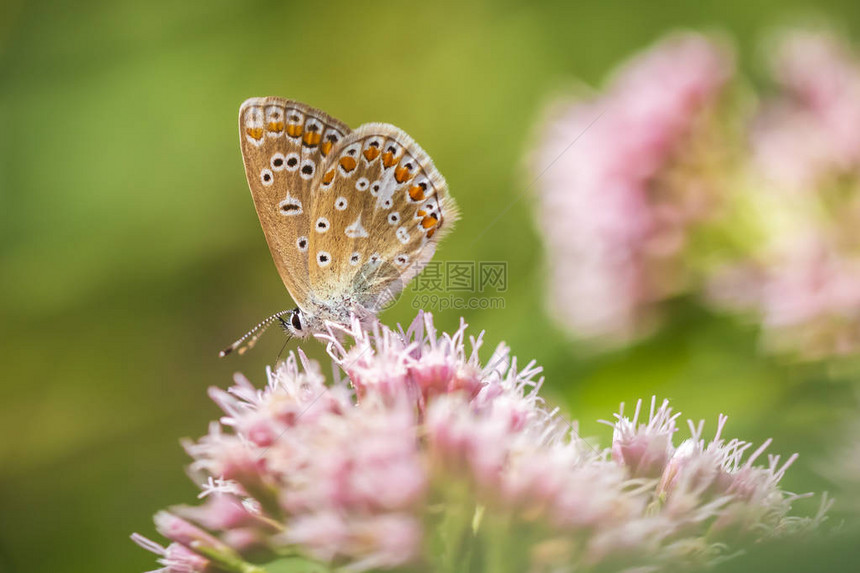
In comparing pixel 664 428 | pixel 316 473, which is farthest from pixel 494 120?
pixel 316 473

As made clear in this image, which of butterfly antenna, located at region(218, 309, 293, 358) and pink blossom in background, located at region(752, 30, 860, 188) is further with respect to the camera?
pink blossom in background, located at region(752, 30, 860, 188)

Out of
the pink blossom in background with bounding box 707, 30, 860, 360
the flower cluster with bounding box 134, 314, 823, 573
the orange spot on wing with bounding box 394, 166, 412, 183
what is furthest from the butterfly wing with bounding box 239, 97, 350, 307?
the pink blossom in background with bounding box 707, 30, 860, 360

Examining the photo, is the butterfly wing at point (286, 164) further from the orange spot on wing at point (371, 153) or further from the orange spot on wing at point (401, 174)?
the orange spot on wing at point (401, 174)

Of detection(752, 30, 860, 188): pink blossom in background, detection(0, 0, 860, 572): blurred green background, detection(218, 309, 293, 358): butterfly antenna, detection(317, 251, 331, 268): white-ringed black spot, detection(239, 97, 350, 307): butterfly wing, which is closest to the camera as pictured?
detection(218, 309, 293, 358): butterfly antenna

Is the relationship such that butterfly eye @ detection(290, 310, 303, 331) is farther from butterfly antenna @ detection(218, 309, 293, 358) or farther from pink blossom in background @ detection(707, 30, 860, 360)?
pink blossom in background @ detection(707, 30, 860, 360)

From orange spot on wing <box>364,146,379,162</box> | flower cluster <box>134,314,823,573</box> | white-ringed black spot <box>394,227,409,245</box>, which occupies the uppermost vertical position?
orange spot on wing <box>364,146,379,162</box>

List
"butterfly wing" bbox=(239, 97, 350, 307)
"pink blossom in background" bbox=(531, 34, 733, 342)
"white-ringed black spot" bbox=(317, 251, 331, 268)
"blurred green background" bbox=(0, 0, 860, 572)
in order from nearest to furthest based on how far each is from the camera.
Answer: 1. "butterfly wing" bbox=(239, 97, 350, 307)
2. "white-ringed black spot" bbox=(317, 251, 331, 268)
3. "pink blossom in background" bbox=(531, 34, 733, 342)
4. "blurred green background" bbox=(0, 0, 860, 572)
